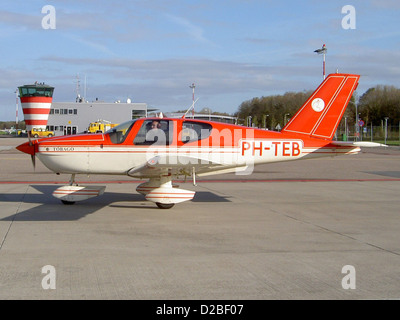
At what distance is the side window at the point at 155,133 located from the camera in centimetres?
1039

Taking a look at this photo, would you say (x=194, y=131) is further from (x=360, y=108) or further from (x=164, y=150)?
(x=360, y=108)

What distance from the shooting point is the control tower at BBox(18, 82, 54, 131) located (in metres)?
73.4

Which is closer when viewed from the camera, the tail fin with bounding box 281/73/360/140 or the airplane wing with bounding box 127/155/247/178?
the airplane wing with bounding box 127/155/247/178

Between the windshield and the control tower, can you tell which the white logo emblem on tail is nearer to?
the windshield

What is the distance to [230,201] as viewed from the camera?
11984mm

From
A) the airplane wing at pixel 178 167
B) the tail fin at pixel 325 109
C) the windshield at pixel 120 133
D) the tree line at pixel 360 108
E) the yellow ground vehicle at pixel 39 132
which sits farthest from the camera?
the tree line at pixel 360 108

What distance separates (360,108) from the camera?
80.1 meters

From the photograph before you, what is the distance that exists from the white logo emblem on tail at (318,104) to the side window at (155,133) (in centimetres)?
359

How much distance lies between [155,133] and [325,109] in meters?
4.16

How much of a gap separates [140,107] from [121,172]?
65.2 metres
